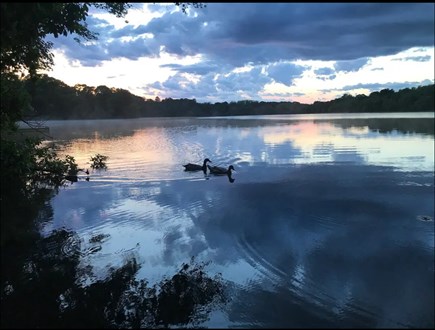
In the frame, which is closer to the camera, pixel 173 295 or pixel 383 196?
pixel 173 295

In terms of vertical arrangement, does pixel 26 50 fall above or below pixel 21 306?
above

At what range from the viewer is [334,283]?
8992 mm

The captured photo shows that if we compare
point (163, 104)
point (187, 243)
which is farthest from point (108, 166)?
point (163, 104)

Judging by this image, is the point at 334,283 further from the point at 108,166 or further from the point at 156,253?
the point at 108,166

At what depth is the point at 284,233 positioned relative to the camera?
495 inches

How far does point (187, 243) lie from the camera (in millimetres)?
12031

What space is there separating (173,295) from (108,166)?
69.8 feet

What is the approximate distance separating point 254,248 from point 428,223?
250 inches

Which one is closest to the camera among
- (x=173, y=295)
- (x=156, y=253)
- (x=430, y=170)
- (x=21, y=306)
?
(x=21, y=306)

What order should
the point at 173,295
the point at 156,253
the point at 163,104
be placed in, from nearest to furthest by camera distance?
the point at 173,295 → the point at 156,253 → the point at 163,104

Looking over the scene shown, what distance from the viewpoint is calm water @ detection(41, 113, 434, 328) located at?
8039 mm

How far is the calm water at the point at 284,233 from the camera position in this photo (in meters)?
8.04

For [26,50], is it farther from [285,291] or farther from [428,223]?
[428,223]

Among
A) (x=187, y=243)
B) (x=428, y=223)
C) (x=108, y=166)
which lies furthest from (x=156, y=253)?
(x=108, y=166)
